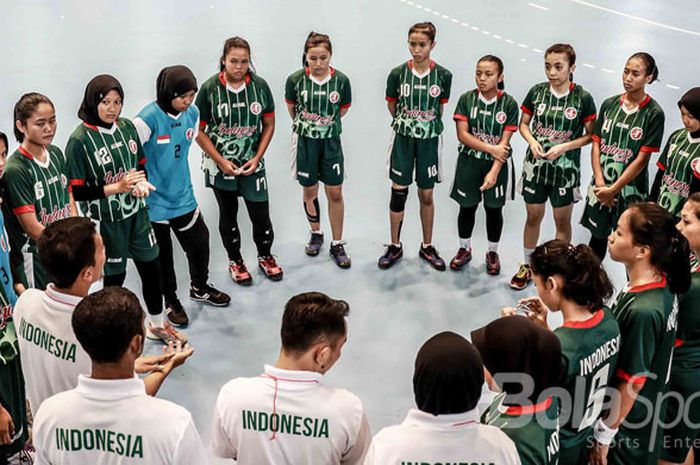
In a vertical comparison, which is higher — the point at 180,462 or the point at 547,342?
the point at 547,342

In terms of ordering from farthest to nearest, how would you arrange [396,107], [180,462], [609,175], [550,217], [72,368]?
[550,217] → [396,107] → [609,175] → [72,368] → [180,462]

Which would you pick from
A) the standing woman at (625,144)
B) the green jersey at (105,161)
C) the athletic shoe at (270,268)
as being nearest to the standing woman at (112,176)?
the green jersey at (105,161)

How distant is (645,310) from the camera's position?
304 centimetres

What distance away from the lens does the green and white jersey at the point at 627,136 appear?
4.86 meters

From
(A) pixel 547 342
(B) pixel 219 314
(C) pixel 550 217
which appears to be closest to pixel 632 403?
(A) pixel 547 342

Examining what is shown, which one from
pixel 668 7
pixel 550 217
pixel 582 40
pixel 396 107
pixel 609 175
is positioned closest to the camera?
pixel 609 175

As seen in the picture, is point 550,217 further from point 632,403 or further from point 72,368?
point 72,368

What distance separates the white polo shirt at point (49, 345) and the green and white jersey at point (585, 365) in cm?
182

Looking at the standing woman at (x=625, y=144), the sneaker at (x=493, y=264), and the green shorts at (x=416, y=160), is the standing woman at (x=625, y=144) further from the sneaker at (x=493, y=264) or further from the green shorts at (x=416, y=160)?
the green shorts at (x=416, y=160)

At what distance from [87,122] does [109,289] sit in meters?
1.99

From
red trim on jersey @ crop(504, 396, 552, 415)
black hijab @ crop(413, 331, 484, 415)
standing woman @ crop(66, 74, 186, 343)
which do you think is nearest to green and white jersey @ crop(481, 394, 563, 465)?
red trim on jersey @ crop(504, 396, 552, 415)

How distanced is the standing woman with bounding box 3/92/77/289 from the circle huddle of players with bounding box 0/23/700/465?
0.04 feet

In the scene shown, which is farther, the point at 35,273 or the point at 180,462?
the point at 35,273

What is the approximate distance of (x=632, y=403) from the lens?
3125 mm
